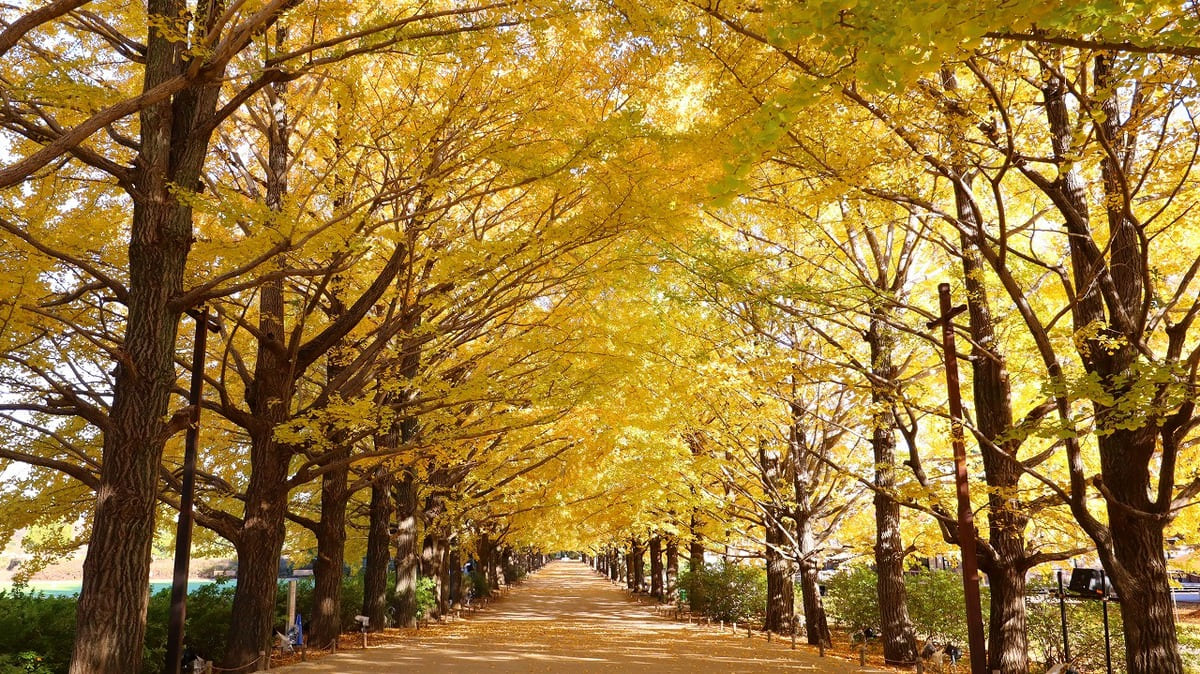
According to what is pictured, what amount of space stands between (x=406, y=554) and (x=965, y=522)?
1409 cm

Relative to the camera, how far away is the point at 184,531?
8.35 meters

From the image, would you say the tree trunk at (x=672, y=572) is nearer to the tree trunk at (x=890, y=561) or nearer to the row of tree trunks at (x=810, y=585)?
the row of tree trunks at (x=810, y=585)

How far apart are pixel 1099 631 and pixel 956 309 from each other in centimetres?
805

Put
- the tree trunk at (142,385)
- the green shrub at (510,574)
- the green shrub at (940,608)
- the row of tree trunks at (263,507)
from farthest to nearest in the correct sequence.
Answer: the green shrub at (510,574)
the green shrub at (940,608)
the row of tree trunks at (263,507)
the tree trunk at (142,385)

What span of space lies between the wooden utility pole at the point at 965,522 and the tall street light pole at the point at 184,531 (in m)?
8.33

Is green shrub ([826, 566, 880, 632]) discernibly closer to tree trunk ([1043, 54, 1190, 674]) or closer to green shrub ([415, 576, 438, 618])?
tree trunk ([1043, 54, 1190, 674])

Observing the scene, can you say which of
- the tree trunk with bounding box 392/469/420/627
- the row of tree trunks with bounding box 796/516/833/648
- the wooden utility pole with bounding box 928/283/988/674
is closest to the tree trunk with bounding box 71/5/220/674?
the wooden utility pole with bounding box 928/283/988/674

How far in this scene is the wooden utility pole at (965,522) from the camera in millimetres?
7559

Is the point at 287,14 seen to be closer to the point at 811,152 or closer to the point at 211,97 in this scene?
the point at 211,97

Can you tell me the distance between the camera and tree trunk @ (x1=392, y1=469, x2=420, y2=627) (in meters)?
18.3

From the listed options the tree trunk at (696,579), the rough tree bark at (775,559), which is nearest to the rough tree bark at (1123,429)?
the rough tree bark at (775,559)

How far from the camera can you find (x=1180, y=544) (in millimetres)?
12359

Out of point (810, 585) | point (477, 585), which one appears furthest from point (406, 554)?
point (477, 585)

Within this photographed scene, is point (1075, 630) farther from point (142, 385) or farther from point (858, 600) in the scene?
point (142, 385)
